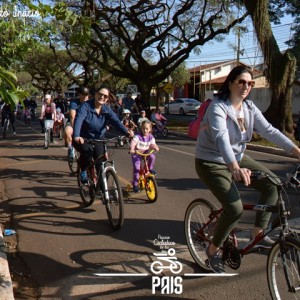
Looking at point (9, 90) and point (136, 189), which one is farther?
point (136, 189)

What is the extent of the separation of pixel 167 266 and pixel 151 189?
2.74 m

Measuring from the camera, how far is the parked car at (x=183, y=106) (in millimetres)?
40531

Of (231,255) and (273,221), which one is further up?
(273,221)

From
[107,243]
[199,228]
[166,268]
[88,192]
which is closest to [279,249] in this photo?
[199,228]

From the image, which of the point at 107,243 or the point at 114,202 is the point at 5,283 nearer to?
the point at 107,243

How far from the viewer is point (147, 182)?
720 centimetres

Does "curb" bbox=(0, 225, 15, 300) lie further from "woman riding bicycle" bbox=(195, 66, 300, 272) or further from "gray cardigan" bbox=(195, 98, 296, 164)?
"gray cardigan" bbox=(195, 98, 296, 164)

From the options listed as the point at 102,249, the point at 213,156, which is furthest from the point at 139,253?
the point at 213,156

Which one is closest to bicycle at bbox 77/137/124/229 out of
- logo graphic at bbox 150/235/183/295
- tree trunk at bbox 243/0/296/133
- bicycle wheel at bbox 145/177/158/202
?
logo graphic at bbox 150/235/183/295

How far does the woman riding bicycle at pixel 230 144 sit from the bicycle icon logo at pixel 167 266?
20.0 inches

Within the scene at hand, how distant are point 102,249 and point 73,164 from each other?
4975 millimetres

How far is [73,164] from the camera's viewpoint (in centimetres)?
970

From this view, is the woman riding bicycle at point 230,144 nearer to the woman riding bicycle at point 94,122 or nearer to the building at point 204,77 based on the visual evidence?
the woman riding bicycle at point 94,122

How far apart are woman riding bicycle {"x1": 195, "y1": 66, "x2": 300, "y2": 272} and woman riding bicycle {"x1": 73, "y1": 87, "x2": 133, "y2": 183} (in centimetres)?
252
